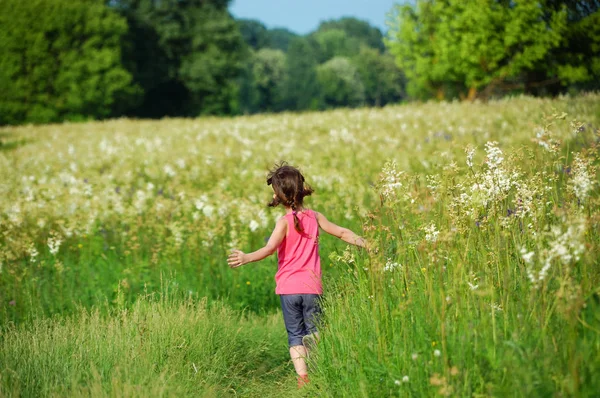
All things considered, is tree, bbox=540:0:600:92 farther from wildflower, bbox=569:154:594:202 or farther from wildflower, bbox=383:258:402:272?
wildflower, bbox=383:258:402:272

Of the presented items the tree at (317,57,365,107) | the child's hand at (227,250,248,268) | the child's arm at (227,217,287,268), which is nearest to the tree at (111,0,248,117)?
the tree at (317,57,365,107)

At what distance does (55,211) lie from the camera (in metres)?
8.12

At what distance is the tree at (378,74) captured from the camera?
105m

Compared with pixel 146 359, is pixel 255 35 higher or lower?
higher

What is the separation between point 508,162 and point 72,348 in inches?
121

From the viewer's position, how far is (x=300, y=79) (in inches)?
3551

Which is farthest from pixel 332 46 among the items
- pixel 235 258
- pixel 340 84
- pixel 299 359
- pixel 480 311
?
pixel 480 311

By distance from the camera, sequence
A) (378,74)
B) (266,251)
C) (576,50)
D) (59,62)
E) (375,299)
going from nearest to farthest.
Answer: (375,299) → (266,251) → (576,50) → (59,62) → (378,74)

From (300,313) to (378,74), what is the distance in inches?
4177

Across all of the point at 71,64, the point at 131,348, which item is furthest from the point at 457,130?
the point at 71,64

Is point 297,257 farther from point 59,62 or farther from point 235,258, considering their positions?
point 59,62

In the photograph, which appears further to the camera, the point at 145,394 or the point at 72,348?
the point at 72,348

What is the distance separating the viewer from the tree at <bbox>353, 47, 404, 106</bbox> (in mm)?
105375

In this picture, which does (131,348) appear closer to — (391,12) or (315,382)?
(315,382)
